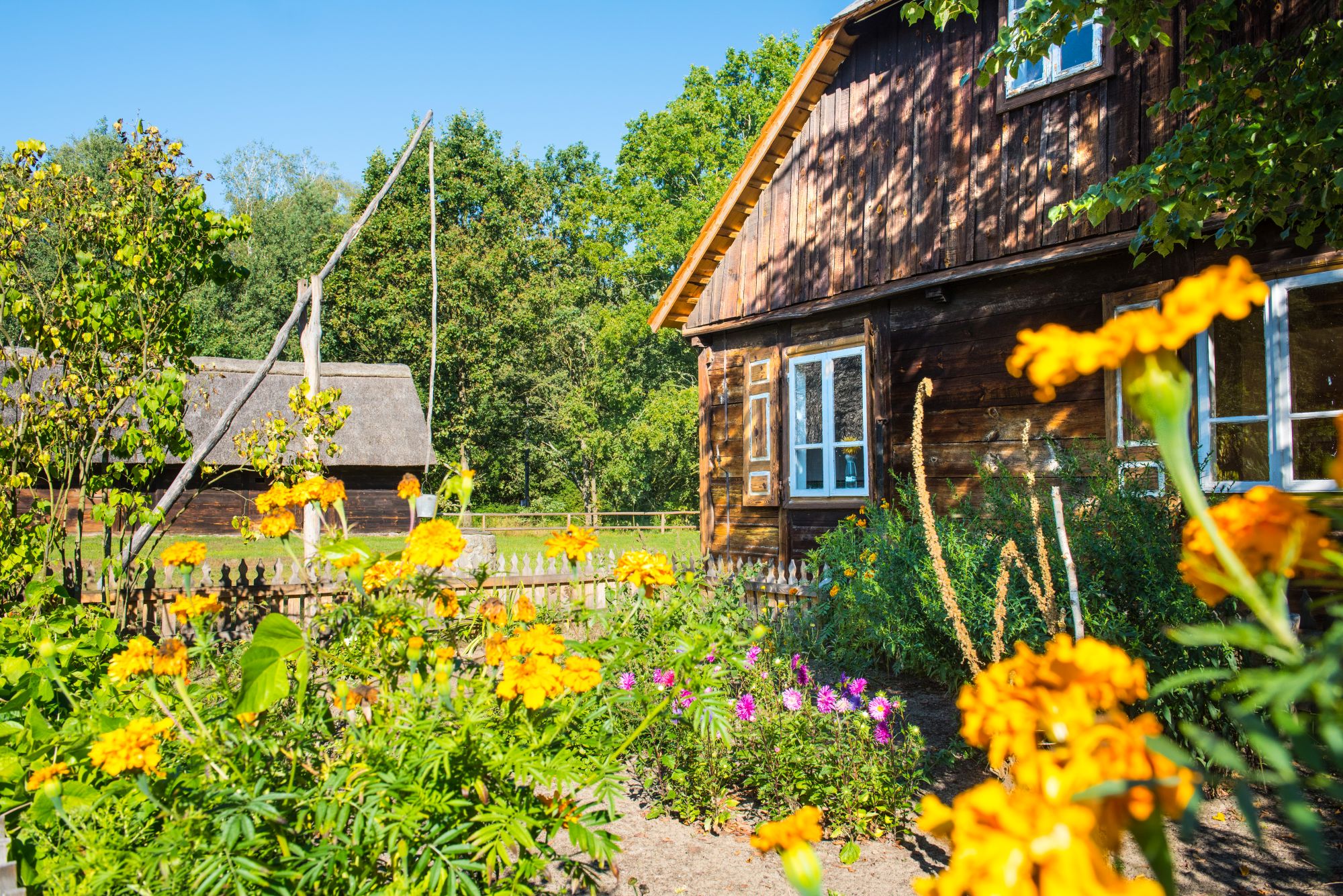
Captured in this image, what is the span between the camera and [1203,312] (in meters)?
0.78

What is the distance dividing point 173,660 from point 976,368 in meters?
7.16

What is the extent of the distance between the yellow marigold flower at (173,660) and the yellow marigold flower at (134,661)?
2cm

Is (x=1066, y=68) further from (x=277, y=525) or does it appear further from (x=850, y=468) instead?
(x=277, y=525)

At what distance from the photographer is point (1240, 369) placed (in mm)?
6633

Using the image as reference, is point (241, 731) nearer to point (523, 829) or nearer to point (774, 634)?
point (523, 829)

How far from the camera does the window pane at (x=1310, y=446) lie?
246 inches

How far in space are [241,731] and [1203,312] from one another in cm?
232

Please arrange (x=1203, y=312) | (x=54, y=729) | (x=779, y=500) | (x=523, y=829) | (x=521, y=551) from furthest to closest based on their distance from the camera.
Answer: (x=521, y=551) → (x=779, y=500) → (x=54, y=729) → (x=523, y=829) → (x=1203, y=312)

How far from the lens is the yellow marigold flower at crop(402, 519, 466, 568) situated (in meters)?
2.19

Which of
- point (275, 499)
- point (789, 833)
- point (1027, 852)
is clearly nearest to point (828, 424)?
point (275, 499)

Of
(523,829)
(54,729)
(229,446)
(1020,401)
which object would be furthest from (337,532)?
(229,446)

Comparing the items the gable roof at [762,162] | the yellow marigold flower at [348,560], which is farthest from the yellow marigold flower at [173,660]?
the gable roof at [762,162]

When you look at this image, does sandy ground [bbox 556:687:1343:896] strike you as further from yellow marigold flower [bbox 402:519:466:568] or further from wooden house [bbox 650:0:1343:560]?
wooden house [bbox 650:0:1343:560]

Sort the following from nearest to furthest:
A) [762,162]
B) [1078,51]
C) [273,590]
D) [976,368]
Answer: [1078,51] → [273,590] → [976,368] → [762,162]
